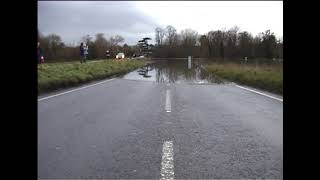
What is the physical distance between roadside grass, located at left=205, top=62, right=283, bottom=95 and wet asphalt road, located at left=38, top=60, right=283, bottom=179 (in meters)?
3.64

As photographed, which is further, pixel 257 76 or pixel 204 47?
pixel 257 76

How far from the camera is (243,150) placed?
5.46 metres

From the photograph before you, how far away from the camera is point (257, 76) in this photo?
741 inches

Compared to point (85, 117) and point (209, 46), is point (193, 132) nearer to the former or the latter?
point (209, 46)

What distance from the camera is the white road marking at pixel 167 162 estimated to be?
426 centimetres

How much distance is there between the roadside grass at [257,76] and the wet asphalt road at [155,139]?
3640mm

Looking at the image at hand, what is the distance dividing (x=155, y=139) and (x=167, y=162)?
1431 mm

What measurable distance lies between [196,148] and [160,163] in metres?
0.99

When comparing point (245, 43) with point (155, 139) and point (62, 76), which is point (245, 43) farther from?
point (62, 76)

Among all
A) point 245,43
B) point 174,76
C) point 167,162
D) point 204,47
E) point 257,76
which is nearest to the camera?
point 167,162

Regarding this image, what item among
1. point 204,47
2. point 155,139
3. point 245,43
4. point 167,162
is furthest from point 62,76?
point 167,162

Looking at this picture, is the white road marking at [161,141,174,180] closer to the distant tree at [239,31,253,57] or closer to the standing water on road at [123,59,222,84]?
the distant tree at [239,31,253,57]

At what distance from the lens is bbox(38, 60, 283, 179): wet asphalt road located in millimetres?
4457
